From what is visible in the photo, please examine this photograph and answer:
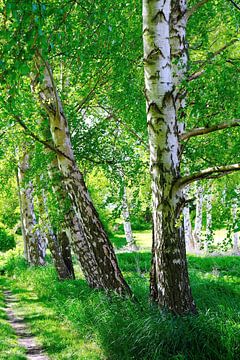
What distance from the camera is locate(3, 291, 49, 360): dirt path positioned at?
7404 mm

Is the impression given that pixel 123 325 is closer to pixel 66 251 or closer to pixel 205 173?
pixel 205 173

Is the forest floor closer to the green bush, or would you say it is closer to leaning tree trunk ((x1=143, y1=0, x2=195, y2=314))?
leaning tree trunk ((x1=143, y1=0, x2=195, y2=314))

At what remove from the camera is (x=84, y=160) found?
37.4 feet

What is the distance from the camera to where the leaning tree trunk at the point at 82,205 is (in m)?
8.69

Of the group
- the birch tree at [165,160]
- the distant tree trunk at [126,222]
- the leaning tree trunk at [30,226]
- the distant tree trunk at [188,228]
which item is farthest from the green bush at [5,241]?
the birch tree at [165,160]

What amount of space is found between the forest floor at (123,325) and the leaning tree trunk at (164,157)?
0.42m

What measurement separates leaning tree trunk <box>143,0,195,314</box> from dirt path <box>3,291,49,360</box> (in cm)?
248

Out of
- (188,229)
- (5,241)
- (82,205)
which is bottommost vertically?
(5,241)

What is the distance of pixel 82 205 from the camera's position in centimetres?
878

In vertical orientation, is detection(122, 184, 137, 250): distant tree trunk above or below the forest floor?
above

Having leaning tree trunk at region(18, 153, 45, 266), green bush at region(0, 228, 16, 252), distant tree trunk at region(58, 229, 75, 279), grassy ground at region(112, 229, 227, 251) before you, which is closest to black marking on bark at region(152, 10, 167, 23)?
distant tree trunk at region(58, 229, 75, 279)

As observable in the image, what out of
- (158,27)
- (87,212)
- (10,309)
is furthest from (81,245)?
(158,27)

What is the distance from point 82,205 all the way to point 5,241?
25.7m

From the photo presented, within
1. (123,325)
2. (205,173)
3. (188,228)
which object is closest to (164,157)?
(205,173)
